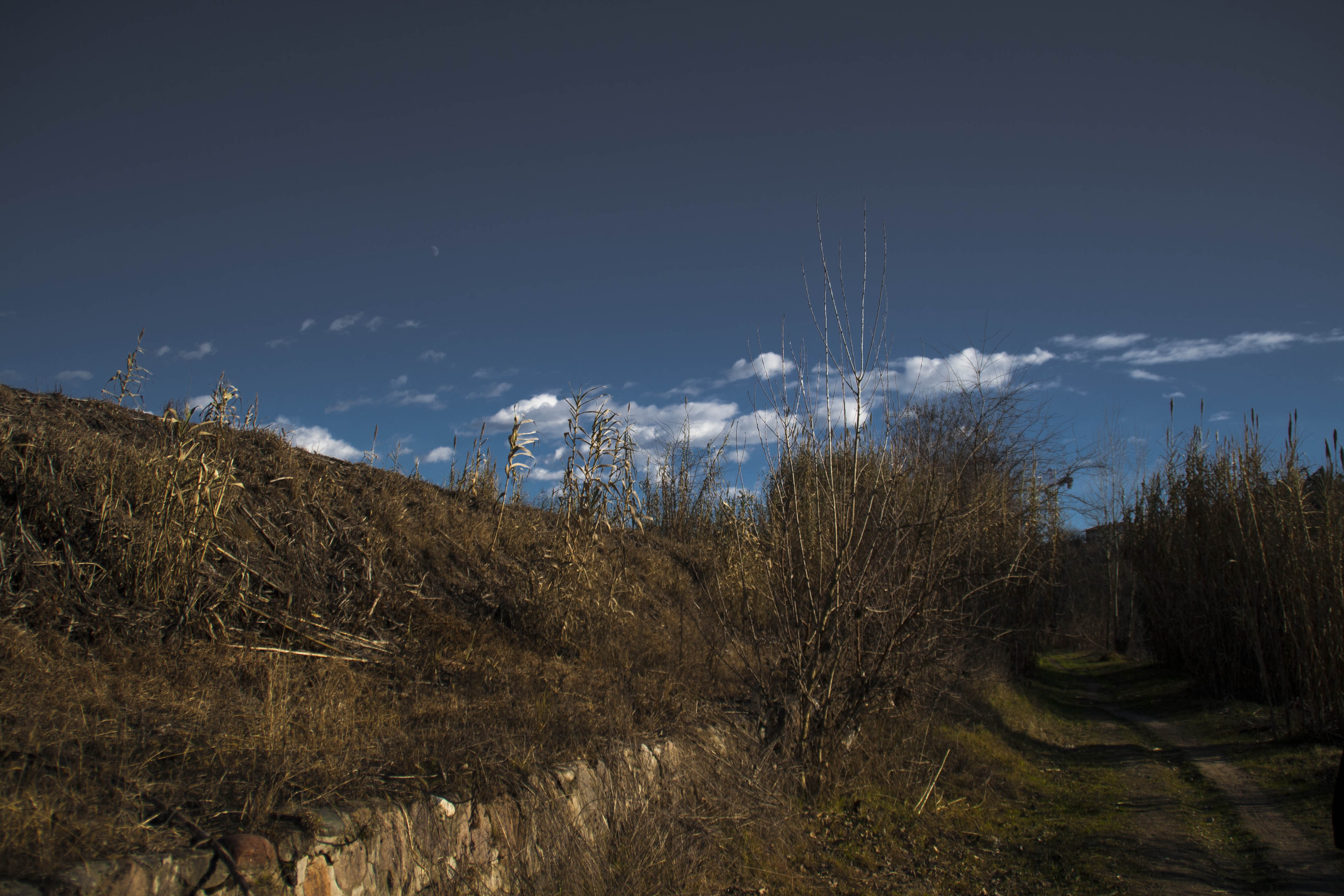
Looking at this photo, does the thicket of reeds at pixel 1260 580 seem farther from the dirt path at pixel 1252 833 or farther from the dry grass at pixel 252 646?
the dry grass at pixel 252 646

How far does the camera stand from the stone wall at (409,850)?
2311mm

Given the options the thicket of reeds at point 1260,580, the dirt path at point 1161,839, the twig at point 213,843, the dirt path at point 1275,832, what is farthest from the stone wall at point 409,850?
the thicket of reeds at point 1260,580

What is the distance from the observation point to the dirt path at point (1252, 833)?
5.04m

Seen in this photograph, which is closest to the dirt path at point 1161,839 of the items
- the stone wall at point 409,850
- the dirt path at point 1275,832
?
the dirt path at point 1275,832

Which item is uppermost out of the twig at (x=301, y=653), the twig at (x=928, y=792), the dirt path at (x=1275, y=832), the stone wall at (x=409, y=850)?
the twig at (x=301, y=653)

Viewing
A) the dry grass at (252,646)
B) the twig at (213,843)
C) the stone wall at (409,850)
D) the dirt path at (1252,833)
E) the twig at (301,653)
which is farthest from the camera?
the dirt path at (1252,833)

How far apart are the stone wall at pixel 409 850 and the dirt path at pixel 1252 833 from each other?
409 cm

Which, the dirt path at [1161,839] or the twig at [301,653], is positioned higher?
the twig at [301,653]

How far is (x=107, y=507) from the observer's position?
178 inches

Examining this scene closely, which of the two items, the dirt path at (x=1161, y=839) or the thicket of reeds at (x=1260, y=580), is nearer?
the dirt path at (x=1161, y=839)

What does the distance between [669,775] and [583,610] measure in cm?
248

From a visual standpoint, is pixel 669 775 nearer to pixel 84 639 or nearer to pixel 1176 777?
pixel 84 639

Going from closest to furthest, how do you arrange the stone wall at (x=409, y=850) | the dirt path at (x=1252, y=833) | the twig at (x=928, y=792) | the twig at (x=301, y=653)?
1. the stone wall at (x=409, y=850)
2. the twig at (x=301, y=653)
3. the dirt path at (x=1252, y=833)
4. the twig at (x=928, y=792)

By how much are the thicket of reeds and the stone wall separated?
8.53 m
